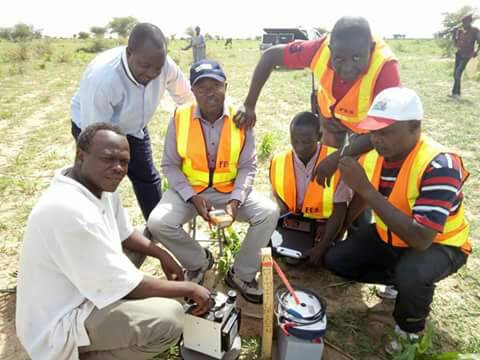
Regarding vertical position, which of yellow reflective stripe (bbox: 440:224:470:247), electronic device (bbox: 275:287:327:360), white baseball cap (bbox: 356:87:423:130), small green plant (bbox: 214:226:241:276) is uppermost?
white baseball cap (bbox: 356:87:423:130)

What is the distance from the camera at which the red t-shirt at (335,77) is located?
2.71 meters

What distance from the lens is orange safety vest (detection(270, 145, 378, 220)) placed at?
3.23m

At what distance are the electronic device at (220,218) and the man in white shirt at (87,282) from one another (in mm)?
761

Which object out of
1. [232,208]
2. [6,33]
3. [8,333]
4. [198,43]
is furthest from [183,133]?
[6,33]

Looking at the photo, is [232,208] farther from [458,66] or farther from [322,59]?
[458,66]

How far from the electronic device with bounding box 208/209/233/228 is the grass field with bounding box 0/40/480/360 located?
0.86 metres

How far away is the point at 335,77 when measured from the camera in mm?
2934

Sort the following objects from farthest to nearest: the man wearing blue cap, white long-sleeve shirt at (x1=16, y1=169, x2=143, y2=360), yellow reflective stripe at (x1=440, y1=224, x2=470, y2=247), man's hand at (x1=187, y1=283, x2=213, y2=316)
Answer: the man wearing blue cap → yellow reflective stripe at (x1=440, y1=224, x2=470, y2=247) → man's hand at (x1=187, y1=283, x2=213, y2=316) → white long-sleeve shirt at (x1=16, y1=169, x2=143, y2=360)

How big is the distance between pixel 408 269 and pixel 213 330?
132cm

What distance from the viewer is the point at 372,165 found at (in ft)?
8.86

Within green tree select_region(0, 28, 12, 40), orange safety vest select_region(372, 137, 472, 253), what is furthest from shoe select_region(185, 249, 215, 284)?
green tree select_region(0, 28, 12, 40)

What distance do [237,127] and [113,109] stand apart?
1020 mm

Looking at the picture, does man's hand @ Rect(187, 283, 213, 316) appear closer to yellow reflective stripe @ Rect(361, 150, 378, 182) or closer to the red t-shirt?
yellow reflective stripe @ Rect(361, 150, 378, 182)

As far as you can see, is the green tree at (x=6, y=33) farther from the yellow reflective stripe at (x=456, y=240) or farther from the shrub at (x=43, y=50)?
the yellow reflective stripe at (x=456, y=240)
